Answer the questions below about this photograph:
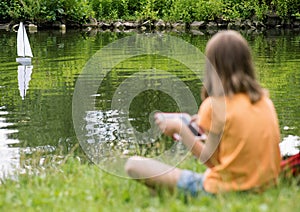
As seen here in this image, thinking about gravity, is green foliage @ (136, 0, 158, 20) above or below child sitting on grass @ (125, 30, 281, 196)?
below

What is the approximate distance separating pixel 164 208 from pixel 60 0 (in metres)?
27.3

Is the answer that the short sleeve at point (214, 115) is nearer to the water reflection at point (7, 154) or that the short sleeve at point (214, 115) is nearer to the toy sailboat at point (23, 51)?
the water reflection at point (7, 154)

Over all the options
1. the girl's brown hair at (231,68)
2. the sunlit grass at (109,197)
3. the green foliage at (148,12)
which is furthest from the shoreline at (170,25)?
the girl's brown hair at (231,68)

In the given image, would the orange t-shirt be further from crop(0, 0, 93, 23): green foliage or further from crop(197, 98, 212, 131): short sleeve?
crop(0, 0, 93, 23): green foliage

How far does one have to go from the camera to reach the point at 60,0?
1166 inches

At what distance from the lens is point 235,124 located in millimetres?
3607

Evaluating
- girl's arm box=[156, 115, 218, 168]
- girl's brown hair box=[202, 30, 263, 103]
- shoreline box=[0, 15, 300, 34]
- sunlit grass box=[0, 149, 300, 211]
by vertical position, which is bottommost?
shoreline box=[0, 15, 300, 34]

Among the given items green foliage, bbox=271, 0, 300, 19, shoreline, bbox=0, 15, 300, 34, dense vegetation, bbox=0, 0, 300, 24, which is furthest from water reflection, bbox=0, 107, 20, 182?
green foliage, bbox=271, 0, 300, 19

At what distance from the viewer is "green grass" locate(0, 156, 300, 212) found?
340 cm

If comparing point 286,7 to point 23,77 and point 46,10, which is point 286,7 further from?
point 23,77

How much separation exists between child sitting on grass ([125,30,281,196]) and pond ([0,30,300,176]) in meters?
2.51

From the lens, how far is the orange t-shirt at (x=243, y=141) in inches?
142

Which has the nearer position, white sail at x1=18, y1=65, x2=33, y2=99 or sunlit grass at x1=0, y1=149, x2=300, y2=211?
sunlit grass at x1=0, y1=149, x2=300, y2=211

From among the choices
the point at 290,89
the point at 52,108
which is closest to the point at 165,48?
the point at 290,89
